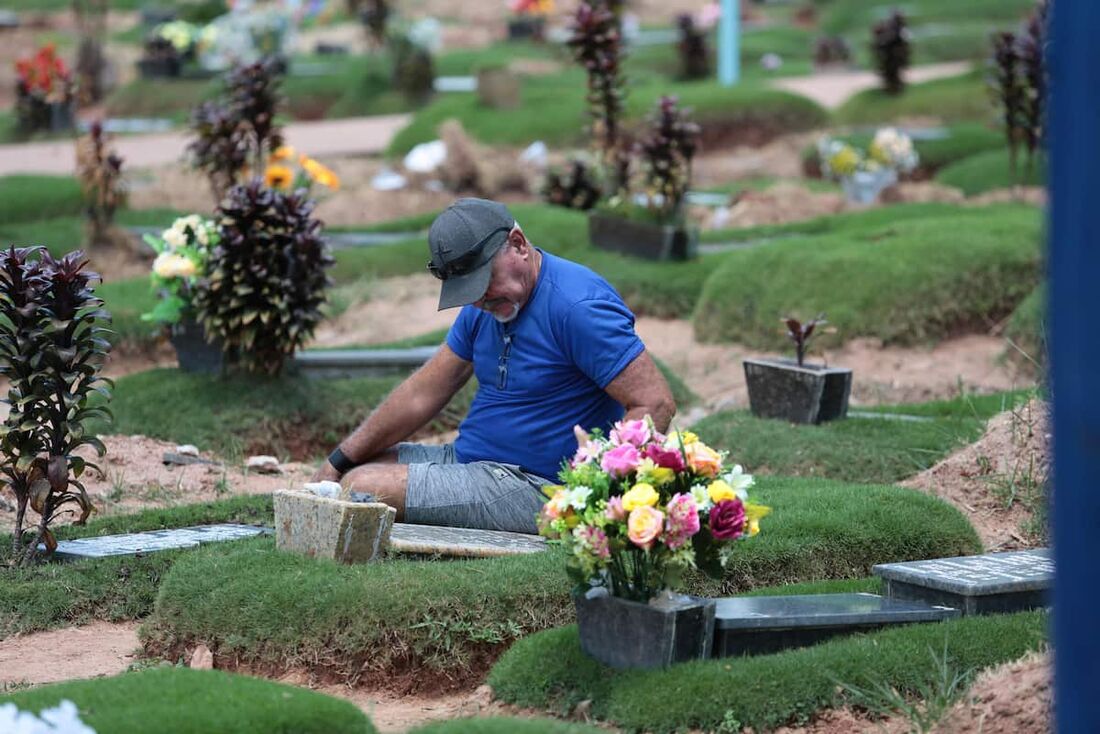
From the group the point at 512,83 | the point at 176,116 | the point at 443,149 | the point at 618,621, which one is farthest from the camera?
the point at 176,116

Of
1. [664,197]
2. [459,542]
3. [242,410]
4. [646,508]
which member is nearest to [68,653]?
[459,542]

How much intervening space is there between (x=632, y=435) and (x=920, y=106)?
19.8 m

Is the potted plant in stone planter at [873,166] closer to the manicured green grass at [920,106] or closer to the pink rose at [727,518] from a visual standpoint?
the manicured green grass at [920,106]

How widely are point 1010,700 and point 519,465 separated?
244 cm

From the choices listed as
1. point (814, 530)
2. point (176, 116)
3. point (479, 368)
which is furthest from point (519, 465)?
point (176, 116)

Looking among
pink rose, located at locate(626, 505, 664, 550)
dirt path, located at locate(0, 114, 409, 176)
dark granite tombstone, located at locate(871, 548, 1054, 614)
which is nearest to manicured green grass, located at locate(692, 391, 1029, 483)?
dark granite tombstone, located at locate(871, 548, 1054, 614)

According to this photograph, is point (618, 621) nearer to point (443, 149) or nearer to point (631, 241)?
point (631, 241)

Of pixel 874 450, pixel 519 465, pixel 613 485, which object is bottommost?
pixel 874 450

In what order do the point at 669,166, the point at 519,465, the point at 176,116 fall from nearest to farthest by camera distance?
the point at 519,465 < the point at 669,166 < the point at 176,116

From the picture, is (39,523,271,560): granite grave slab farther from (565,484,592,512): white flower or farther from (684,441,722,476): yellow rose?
(684,441,722,476): yellow rose

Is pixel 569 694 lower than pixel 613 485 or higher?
lower

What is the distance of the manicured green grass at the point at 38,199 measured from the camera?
17453mm

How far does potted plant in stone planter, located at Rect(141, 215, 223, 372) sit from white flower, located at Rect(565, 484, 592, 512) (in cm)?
547

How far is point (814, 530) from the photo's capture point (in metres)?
6.65
